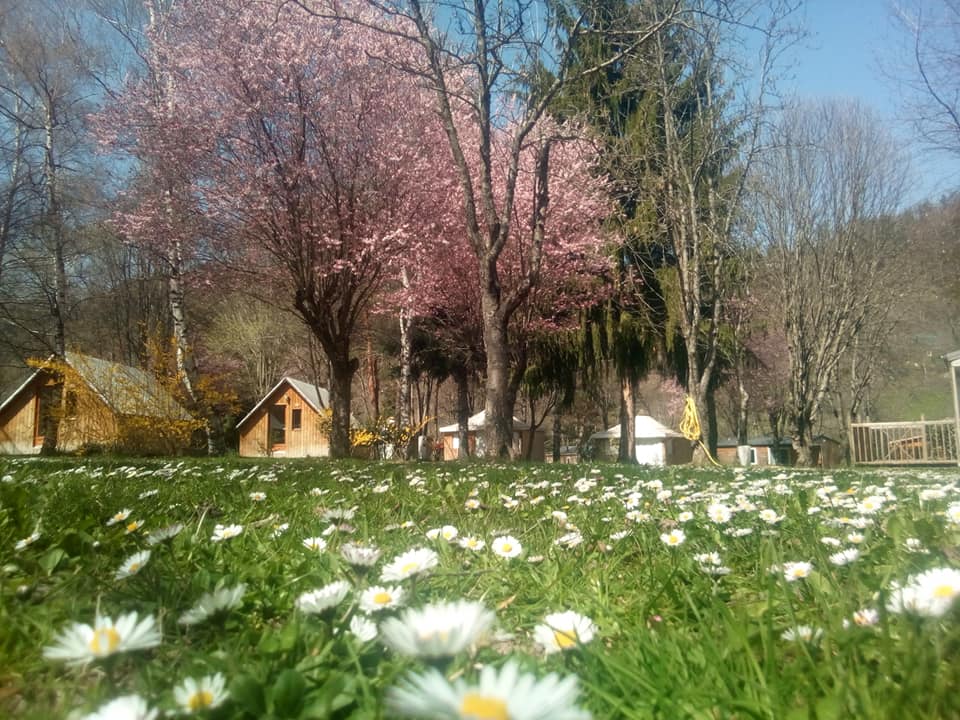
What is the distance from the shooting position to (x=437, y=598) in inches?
58.2

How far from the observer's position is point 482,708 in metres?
0.52

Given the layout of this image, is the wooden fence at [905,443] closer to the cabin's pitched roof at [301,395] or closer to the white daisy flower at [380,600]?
the white daisy flower at [380,600]

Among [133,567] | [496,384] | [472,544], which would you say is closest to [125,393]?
[496,384]

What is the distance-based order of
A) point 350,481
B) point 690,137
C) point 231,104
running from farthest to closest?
point 690,137
point 231,104
point 350,481

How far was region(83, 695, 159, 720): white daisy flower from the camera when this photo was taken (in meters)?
0.70

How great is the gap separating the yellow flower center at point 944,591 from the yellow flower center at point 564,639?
54cm

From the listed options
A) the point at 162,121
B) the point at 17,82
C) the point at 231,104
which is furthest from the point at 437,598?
the point at 17,82

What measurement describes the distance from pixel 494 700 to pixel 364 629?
61cm

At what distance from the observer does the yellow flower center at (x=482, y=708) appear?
0.51m

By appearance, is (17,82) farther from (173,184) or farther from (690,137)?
(690,137)

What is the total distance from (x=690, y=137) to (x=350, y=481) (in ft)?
40.6

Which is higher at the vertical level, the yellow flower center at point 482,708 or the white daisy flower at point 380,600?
the yellow flower center at point 482,708

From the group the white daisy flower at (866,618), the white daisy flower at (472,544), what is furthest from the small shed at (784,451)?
the white daisy flower at (866,618)

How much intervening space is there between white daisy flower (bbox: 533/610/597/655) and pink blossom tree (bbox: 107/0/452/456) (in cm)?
1223
